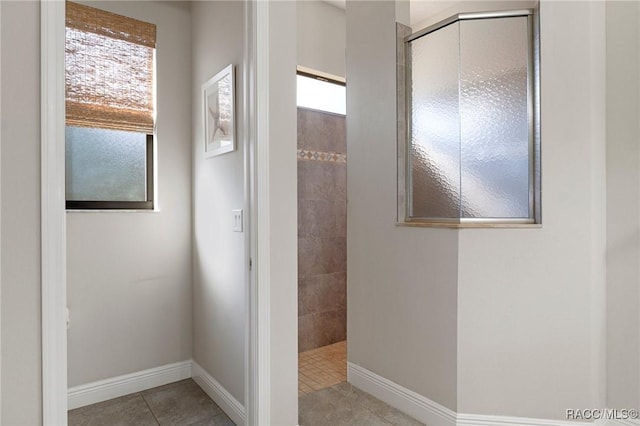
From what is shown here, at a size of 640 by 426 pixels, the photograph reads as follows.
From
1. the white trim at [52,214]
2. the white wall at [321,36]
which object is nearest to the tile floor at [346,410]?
the white trim at [52,214]

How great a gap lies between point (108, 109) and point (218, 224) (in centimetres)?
99

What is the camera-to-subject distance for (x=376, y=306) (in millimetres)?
2455

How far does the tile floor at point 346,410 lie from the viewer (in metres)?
2.15

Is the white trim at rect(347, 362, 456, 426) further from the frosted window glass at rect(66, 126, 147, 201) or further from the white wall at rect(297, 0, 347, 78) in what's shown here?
the white wall at rect(297, 0, 347, 78)

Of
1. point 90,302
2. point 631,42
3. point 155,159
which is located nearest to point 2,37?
point 155,159

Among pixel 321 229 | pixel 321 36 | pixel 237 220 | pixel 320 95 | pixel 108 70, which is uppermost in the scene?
pixel 321 36

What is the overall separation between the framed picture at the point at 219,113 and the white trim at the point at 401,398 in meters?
1.64

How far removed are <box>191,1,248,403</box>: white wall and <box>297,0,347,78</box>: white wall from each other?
897mm

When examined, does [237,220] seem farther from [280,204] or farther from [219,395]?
[219,395]

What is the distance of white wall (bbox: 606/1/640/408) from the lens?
73.2 inches

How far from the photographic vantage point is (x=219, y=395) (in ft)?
7.52

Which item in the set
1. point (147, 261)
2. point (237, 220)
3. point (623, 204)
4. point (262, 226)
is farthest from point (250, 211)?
point (623, 204)

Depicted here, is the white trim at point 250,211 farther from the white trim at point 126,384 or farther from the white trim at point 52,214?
the white trim at point 126,384

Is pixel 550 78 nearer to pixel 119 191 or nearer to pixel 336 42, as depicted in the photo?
pixel 336 42
